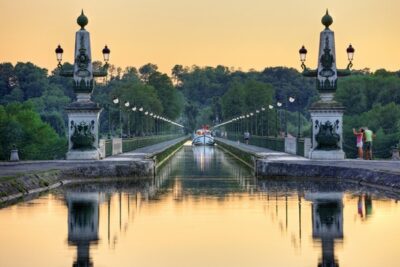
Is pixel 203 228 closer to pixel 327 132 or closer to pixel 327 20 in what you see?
pixel 327 132

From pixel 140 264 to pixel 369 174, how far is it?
22.9 meters

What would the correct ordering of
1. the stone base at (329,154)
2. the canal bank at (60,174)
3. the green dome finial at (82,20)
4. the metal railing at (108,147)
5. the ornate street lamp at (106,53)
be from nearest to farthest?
the canal bank at (60,174) → the stone base at (329,154) → the green dome finial at (82,20) → the ornate street lamp at (106,53) → the metal railing at (108,147)

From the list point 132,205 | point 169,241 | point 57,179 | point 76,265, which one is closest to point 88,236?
point 169,241

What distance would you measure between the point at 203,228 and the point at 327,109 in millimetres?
28610

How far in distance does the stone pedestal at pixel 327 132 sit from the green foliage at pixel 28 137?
399ft

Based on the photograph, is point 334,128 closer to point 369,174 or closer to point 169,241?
point 369,174

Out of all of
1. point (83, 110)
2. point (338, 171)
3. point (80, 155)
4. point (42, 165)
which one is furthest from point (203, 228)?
point (83, 110)

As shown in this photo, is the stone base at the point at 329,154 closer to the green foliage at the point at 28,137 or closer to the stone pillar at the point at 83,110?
the stone pillar at the point at 83,110

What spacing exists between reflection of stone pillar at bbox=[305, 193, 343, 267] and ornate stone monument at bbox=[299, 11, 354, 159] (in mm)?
17305

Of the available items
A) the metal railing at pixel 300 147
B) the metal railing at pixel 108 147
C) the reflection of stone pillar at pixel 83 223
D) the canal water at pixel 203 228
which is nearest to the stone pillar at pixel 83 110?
the metal railing at pixel 108 147

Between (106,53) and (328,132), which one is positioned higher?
(106,53)

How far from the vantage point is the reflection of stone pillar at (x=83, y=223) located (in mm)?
19322

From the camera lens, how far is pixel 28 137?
611 ft

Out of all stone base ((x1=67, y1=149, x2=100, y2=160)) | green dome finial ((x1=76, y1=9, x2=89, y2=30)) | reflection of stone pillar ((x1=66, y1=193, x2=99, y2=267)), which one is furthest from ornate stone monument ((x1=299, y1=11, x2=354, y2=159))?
reflection of stone pillar ((x1=66, y1=193, x2=99, y2=267))
